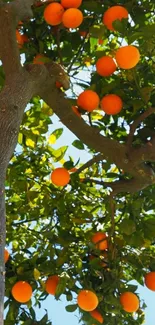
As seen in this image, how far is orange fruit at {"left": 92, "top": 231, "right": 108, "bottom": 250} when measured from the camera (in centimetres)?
195

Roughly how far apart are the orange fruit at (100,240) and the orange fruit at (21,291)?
13.6 inches

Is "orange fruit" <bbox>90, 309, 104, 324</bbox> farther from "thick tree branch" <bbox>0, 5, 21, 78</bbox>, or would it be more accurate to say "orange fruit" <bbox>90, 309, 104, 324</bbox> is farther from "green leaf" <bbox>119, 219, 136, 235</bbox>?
"thick tree branch" <bbox>0, 5, 21, 78</bbox>

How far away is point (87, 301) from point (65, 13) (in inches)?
39.4

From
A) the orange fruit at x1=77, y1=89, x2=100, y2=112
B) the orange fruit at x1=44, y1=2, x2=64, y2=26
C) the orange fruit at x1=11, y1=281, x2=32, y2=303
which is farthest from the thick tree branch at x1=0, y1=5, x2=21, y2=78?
the orange fruit at x1=11, y1=281, x2=32, y2=303

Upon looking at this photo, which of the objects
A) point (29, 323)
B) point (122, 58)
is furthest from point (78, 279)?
point (122, 58)

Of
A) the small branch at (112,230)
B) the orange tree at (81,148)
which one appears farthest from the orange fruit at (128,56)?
the small branch at (112,230)

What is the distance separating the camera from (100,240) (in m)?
1.95

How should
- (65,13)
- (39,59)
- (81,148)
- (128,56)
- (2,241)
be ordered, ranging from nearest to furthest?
(2,241)
(128,56)
(65,13)
(39,59)
(81,148)

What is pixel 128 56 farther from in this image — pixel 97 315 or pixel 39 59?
pixel 97 315

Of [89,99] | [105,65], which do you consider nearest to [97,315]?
[89,99]

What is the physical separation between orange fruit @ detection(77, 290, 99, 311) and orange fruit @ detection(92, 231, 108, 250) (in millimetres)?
275

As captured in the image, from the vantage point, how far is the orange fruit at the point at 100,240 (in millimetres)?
1951

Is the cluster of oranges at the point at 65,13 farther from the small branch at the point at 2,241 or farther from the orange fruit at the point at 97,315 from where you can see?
the orange fruit at the point at 97,315

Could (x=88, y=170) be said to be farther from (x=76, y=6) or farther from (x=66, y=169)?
(x=76, y=6)
